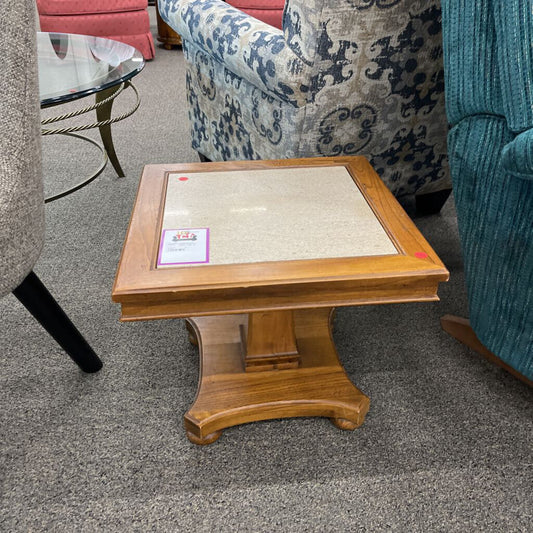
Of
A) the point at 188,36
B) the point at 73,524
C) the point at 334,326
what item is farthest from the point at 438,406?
the point at 188,36

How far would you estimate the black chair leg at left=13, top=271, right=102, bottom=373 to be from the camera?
3.34 feet

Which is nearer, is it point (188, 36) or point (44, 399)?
point (44, 399)

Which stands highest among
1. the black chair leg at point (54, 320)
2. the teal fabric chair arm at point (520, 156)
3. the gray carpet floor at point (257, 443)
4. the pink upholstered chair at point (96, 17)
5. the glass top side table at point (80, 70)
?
the teal fabric chair arm at point (520, 156)

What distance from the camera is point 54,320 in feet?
3.57

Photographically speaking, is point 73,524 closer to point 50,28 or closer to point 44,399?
point 44,399

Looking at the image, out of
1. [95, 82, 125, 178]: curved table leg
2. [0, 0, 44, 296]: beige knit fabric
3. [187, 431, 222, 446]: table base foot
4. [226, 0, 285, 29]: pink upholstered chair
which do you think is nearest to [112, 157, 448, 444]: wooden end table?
[187, 431, 222, 446]: table base foot

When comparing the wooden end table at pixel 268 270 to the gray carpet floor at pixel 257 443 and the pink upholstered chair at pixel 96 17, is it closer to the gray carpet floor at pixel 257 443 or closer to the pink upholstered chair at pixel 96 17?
the gray carpet floor at pixel 257 443

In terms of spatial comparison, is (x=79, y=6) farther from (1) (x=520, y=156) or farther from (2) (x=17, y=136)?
(1) (x=520, y=156)

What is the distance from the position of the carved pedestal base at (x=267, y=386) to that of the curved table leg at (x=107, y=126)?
3.09 ft

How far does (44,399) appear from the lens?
115cm

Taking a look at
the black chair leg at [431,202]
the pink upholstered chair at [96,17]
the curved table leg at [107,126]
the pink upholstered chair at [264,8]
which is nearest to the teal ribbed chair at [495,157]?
the black chair leg at [431,202]

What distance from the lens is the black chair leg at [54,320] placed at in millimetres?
1019

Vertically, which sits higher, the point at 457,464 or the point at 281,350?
the point at 281,350

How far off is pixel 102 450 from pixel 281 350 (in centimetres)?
42
